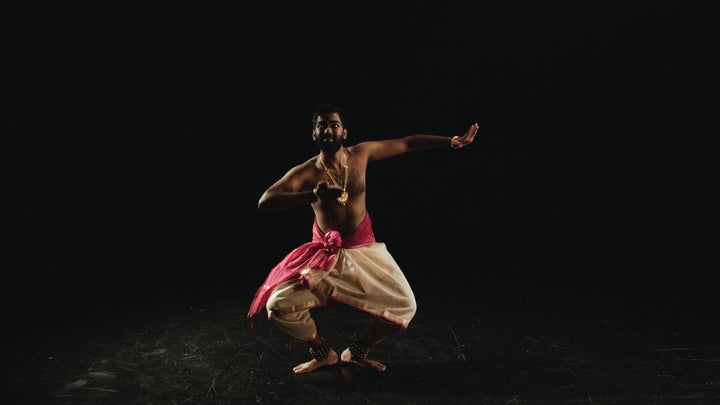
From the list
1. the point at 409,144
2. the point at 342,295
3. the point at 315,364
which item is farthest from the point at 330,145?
the point at 315,364

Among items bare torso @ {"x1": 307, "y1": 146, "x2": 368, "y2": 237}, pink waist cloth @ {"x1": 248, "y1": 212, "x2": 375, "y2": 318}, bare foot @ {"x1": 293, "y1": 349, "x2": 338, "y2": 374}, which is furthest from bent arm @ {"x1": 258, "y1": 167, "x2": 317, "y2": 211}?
bare foot @ {"x1": 293, "y1": 349, "x2": 338, "y2": 374}

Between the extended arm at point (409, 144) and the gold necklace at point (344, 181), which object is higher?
the extended arm at point (409, 144)

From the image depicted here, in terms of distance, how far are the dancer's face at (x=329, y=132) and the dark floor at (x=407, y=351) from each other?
0.97 meters

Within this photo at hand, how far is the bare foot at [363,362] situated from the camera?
259 cm

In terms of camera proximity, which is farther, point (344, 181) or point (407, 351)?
point (407, 351)

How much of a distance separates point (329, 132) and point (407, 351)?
1.09m

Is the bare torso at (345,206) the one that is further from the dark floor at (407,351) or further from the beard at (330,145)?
the dark floor at (407,351)

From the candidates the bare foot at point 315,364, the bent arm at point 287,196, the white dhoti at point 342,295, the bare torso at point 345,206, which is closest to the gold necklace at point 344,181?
the bare torso at point 345,206

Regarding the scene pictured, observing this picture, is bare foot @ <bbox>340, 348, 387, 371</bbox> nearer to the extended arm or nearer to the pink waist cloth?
the pink waist cloth

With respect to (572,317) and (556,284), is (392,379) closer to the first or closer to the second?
(572,317)

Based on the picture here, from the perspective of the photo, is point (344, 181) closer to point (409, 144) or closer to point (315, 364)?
point (409, 144)

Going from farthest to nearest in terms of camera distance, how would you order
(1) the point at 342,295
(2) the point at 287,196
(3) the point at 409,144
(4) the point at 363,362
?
(3) the point at 409,144 < (4) the point at 363,362 < (1) the point at 342,295 < (2) the point at 287,196

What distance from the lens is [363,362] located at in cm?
262

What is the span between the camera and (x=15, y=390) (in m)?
2.45
